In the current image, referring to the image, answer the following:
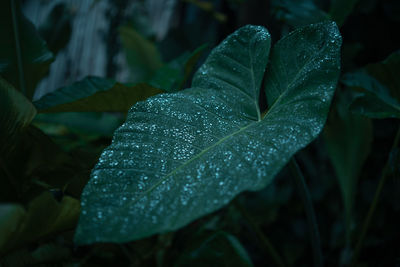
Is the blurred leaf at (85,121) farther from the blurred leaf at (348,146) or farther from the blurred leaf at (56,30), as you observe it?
the blurred leaf at (348,146)

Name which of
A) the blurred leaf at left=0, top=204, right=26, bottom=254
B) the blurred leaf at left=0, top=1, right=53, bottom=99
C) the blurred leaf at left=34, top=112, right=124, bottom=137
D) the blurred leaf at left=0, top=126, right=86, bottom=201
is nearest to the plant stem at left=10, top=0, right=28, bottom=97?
the blurred leaf at left=0, top=1, right=53, bottom=99

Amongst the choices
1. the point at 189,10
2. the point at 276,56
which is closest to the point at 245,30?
the point at 276,56

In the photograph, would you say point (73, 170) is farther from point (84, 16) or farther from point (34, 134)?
point (84, 16)

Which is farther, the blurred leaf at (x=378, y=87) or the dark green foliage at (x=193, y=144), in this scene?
the blurred leaf at (x=378, y=87)

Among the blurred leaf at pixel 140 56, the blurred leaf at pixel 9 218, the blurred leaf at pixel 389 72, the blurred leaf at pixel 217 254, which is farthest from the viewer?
the blurred leaf at pixel 140 56

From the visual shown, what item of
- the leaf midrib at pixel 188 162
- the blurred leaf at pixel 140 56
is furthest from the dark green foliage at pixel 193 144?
the blurred leaf at pixel 140 56

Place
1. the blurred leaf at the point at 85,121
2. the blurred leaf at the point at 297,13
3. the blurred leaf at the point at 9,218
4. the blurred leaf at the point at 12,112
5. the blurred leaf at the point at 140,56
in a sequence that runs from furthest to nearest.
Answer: the blurred leaf at the point at 140,56
the blurred leaf at the point at 85,121
the blurred leaf at the point at 297,13
the blurred leaf at the point at 12,112
the blurred leaf at the point at 9,218

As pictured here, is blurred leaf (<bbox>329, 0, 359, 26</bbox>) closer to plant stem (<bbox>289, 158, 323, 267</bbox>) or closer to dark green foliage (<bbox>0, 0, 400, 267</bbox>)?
dark green foliage (<bbox>0, 0, 400, 267</bbox>)
